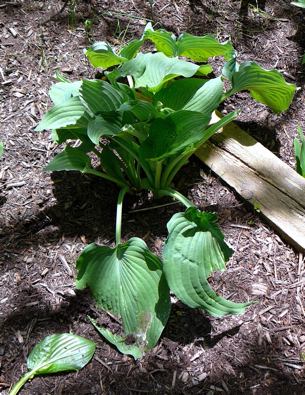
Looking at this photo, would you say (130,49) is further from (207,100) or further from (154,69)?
(207,100)

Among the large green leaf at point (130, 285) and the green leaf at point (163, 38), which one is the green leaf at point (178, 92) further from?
the large green leaf at point (130, 285)

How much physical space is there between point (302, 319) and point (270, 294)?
0.15m

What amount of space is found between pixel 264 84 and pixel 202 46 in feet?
1.11

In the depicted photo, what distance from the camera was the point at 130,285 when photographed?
6.56 ft

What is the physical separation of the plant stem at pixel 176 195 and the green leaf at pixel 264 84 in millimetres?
503

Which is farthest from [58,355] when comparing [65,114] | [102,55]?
[102,55]

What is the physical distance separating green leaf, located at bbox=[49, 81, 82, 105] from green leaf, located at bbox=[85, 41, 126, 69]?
7.4 inches

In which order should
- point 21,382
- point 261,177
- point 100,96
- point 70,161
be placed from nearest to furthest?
point 21,382, point 100,96, point 70,161, point 261,177

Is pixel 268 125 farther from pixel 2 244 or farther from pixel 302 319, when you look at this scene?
pixel 2 244

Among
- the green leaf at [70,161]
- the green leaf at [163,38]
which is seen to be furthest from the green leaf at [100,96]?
the green leaf at [163,38]

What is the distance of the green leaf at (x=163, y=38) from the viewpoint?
243cm

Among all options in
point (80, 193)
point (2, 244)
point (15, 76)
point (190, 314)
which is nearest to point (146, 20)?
point (15, 76)

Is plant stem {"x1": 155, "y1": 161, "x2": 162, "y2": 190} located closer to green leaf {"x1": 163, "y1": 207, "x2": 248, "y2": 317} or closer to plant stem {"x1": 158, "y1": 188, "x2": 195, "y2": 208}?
plant stem {"x1": 158, "y1": 188, "x2": 195, "y2": 208}

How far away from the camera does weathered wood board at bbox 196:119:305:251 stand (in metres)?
2.32
